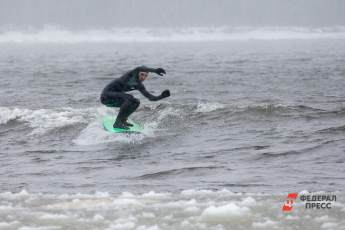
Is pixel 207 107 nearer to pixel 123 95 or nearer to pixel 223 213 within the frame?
pixel 123 95

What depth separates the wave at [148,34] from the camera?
122312mm

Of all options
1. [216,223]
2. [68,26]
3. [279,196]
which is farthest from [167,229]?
[68,26]

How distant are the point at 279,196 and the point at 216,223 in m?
1.51

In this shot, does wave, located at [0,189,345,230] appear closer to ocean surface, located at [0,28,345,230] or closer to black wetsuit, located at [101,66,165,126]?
ocean surface, located at [0,28,345,230]

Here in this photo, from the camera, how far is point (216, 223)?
802 centimetres

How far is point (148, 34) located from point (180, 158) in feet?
396

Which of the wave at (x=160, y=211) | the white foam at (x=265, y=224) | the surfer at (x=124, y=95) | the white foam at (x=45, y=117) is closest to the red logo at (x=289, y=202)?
the wave at (x=160, y=211)

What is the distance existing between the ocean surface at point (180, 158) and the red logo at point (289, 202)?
98 mm

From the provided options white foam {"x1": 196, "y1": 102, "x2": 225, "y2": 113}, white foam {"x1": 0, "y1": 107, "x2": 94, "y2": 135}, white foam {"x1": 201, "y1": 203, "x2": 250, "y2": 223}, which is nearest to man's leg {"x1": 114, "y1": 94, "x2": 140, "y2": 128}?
white foam {"x1": 0, "y1": 107, "x2": 94, "y2": 135}

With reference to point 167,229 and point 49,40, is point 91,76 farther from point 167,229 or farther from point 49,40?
point 49,40

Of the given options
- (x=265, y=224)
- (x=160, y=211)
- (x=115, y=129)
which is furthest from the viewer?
(x=115, y=129)

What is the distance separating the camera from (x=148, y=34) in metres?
132

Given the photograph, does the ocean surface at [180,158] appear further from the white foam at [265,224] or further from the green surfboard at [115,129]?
the green surfboard at [115,129]

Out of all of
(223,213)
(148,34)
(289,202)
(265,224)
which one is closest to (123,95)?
(289,202)
